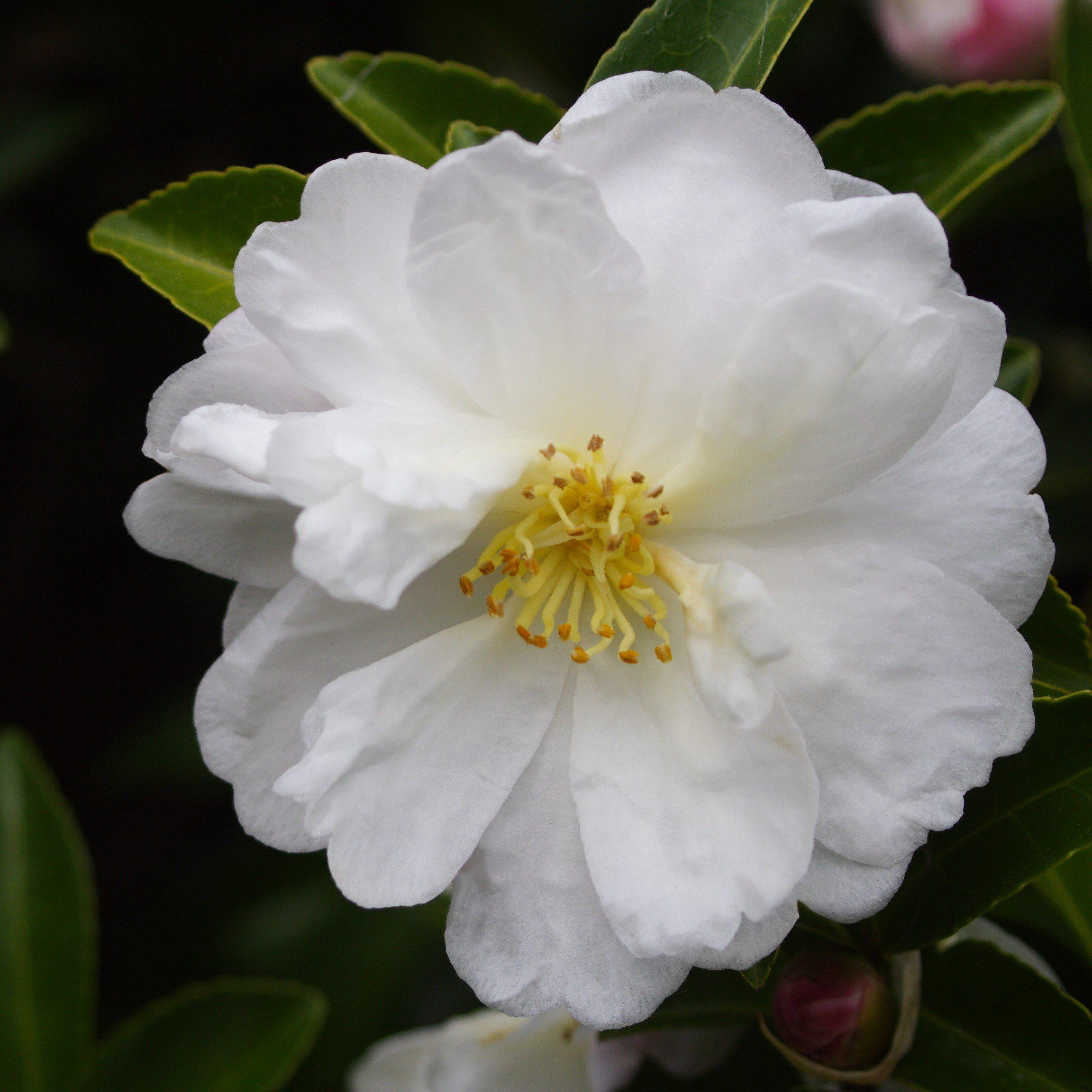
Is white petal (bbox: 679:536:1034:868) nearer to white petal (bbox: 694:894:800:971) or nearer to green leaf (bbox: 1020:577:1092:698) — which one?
white petal (bbox: 694:894:800:971)

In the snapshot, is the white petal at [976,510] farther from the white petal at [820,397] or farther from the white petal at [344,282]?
the white petal at [344,282]

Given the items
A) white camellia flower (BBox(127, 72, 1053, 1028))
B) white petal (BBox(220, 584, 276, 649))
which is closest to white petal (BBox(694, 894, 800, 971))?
white camellia flower (BBox(127, 72, 1053, 1028))

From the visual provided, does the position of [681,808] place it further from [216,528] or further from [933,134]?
[933,134]

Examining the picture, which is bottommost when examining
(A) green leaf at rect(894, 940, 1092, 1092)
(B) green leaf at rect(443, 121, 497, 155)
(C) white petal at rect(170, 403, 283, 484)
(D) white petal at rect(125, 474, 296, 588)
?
(A) green leaf at rect(894, 940, 1092, 1092)

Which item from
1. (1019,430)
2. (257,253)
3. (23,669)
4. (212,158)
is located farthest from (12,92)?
(1019,430)

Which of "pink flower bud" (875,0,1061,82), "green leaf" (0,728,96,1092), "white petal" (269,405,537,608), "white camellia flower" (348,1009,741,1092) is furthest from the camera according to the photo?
"pink flower bud" (875,0,1061,82)

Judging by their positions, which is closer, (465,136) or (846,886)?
(846,886)

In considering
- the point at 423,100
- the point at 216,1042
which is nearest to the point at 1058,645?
the point at 423,100
